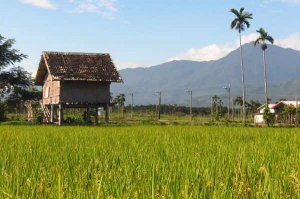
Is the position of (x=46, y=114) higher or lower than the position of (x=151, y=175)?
higher

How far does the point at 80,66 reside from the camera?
3628 centimetres

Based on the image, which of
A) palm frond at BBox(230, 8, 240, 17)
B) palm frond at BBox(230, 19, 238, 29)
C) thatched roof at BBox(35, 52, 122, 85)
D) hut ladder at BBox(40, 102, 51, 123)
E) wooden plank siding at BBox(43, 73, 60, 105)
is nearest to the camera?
thatched roof at BBox(35, 52, 122, 85)

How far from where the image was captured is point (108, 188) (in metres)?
2.52

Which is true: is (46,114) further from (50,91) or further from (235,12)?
(235,12)

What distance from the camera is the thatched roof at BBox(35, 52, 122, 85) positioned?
34938 millimetres

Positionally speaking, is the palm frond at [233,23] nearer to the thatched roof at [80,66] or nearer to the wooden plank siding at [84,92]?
the thatched roof at [80,66]

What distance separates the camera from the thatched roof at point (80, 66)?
3494cm

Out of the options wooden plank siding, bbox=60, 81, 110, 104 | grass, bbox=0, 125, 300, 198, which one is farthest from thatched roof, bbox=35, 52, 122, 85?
grass, bbox=0, 125, 300, 198

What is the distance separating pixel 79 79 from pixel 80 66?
2050 millimetres

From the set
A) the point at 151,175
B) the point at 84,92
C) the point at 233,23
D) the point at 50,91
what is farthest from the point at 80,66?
the point at 151,175

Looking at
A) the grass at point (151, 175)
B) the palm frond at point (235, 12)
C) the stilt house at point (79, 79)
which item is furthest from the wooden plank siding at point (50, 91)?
the grass at point (151, 175)

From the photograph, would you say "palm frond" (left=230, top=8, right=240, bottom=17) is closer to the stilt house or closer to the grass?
the stilt house

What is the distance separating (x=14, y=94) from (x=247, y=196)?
39582mm

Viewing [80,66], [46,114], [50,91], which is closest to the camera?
[80,66]
